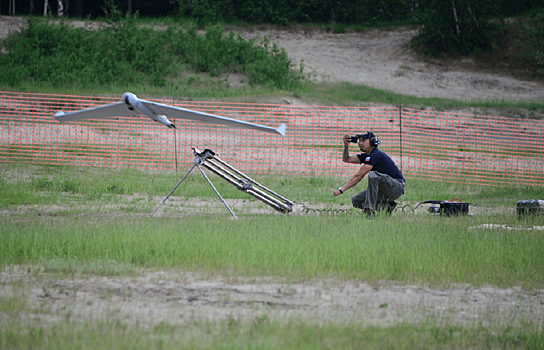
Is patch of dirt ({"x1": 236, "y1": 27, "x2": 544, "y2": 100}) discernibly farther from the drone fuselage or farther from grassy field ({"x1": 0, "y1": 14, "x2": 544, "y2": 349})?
the drone fuselage

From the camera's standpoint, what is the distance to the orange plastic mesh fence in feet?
53.2

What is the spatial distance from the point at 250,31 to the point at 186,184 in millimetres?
25562

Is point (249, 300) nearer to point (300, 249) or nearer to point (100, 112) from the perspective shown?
point (300, 249)

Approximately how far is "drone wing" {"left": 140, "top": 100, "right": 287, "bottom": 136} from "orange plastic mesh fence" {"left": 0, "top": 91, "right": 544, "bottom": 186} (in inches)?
311

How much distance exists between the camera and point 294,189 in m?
13.2

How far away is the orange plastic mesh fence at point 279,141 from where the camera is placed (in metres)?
16.2

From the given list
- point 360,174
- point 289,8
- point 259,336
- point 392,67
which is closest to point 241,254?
point 259,336

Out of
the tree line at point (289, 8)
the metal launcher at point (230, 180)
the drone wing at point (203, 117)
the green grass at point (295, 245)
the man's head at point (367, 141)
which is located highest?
the tree line at point (289, 8)

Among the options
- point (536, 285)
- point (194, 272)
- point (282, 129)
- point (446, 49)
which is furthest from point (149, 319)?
point (446, 49)

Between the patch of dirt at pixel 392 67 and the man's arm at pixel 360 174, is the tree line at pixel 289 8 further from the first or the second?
the man's arm at pixel 360 174

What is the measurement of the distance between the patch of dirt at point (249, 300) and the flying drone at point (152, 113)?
2.22m

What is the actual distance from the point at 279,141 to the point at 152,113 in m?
11.7

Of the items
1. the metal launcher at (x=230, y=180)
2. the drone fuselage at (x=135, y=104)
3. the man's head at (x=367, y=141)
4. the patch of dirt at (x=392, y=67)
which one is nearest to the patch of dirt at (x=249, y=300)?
the drone fuselage at (x=135, y=104)

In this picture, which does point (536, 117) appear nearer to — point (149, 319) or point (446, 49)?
point (446, 49)
